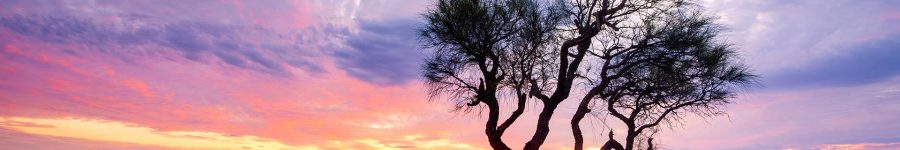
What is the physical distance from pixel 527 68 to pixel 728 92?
28.0 ft

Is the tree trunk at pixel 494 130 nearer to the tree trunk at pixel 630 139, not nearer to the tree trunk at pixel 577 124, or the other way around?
the tree trunk at pixel 577 124

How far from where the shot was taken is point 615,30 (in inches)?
847

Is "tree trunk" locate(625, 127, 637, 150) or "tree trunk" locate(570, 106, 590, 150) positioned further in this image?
"tree trunk" locate(625, 127, 637, 150)

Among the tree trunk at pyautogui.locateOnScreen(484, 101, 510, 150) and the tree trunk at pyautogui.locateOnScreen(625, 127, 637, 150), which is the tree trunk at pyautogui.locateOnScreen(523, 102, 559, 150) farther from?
the tree trunk at pyautogui.locateOnScreen(625, 127, 637, 150)

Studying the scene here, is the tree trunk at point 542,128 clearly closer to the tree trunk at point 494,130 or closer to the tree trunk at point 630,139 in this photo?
the tree trunk at point 494,130

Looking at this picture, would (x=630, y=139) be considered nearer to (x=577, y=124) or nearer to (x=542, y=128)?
(x=577, y=124)

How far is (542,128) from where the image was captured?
20.5 meters

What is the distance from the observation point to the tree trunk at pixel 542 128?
2044cm

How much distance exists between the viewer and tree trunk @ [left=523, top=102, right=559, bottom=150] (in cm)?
2044

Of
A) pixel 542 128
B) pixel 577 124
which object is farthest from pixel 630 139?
pixel 542 128

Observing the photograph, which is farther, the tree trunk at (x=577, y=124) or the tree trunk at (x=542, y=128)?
the tree trunk at (x=577, y=124)

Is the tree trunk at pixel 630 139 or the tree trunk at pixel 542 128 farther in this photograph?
the tree trunk at pixel 630 139

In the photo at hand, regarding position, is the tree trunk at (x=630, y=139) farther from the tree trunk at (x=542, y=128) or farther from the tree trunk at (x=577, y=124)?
the tree trunk at (x=542, y=128)

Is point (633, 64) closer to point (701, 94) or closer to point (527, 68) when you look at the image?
point (527, 68)
